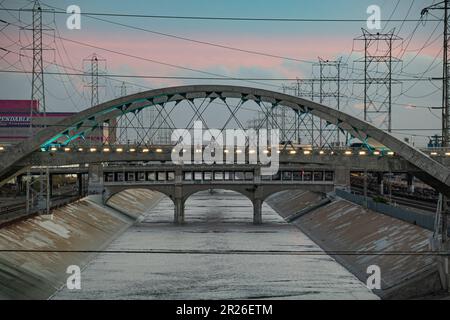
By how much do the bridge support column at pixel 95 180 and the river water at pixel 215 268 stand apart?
40.3ft

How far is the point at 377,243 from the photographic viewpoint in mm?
73000

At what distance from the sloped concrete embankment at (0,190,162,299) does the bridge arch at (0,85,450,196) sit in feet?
25.4

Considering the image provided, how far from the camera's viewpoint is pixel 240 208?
146 metres

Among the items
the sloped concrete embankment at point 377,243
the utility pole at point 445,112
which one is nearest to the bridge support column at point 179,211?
the sloped concrete embankment at point 377,243

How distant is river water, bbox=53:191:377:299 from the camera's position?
57.3 metres

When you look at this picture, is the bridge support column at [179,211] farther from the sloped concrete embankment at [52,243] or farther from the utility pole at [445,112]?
the utility pole at [445,112]

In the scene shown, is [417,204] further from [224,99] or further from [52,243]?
[52,243]

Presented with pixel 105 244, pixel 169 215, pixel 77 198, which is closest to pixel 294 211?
pixel 169 215

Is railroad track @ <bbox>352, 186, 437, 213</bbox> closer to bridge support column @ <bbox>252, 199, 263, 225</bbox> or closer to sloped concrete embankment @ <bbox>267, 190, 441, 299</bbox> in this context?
sloped concrete embankment @ <bbox>267, 190, 441, 299</bbox>

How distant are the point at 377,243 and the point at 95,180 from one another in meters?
57.2

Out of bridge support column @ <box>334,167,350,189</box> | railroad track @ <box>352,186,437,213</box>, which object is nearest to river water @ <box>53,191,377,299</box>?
bridge support column @ <box>334,167,350,189</box>

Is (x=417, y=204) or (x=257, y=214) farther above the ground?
(x=417, y=204)

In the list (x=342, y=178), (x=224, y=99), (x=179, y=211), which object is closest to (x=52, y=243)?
(x=224, y=99)

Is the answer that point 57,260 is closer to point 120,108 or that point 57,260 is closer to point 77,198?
point 120,108
